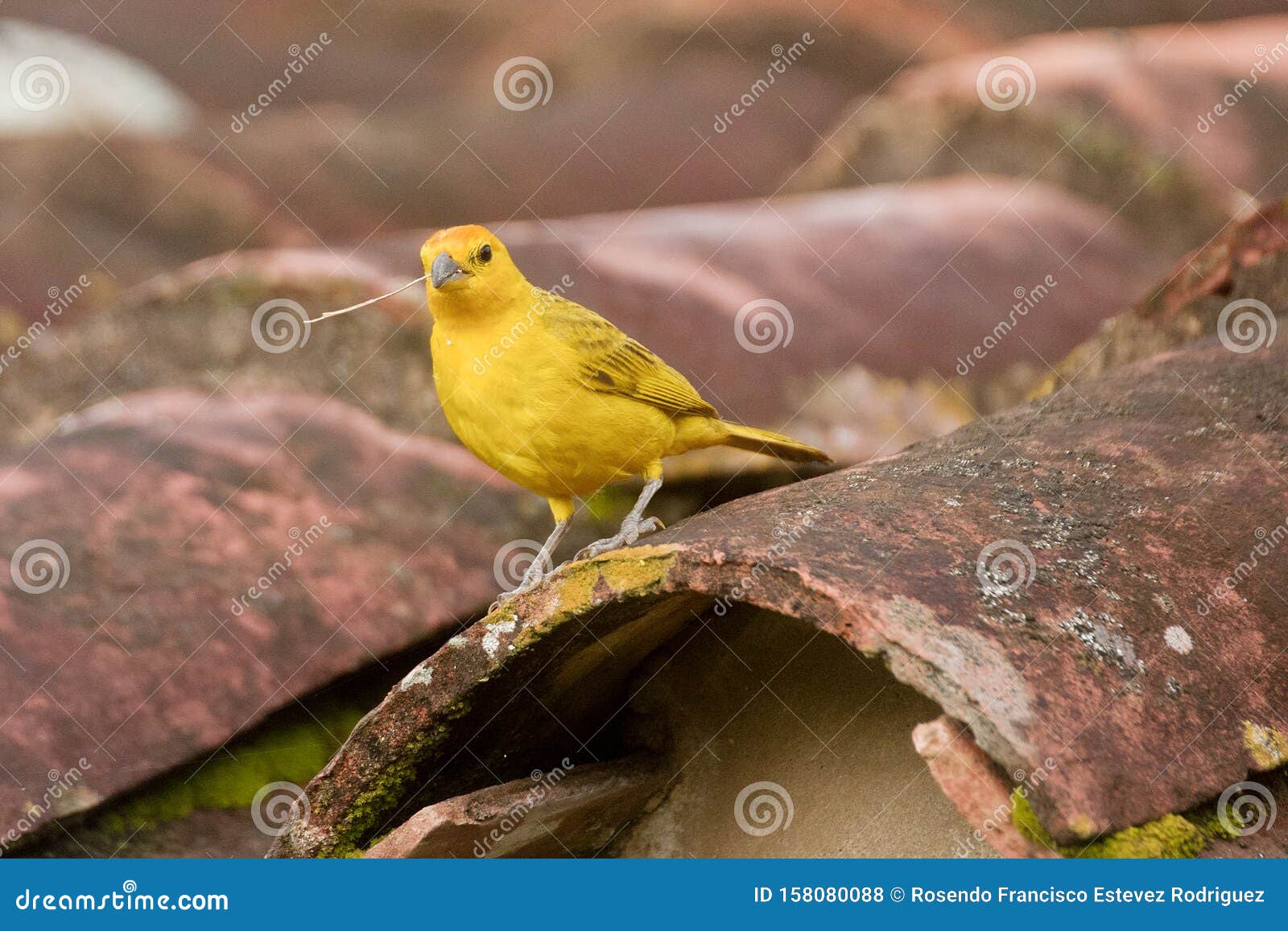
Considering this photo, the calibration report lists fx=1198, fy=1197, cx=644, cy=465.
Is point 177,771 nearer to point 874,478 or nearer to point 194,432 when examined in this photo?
point 194,432

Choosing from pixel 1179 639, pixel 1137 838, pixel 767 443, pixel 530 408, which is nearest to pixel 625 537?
pixel 530 408

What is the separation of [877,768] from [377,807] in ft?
3.65

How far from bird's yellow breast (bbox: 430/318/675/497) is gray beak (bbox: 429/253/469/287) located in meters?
0.18

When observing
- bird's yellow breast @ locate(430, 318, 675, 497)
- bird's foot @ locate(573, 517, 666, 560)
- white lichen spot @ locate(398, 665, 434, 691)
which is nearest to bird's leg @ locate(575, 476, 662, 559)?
bird's foot @ locate(573, 517, 666, 560)

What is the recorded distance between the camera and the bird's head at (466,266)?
2934 millimetres

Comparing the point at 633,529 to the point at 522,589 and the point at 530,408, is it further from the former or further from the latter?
the point at 522,589

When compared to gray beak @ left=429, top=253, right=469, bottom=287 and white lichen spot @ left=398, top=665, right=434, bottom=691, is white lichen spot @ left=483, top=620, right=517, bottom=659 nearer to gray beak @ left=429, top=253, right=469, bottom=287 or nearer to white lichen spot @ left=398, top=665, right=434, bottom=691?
white lichen spot @ left=398, top=665, right=434, bottom=691

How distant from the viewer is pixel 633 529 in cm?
301

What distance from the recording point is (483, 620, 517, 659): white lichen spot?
244 centimetres

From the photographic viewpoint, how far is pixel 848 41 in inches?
297

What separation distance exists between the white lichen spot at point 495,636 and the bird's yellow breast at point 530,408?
670 millimetres

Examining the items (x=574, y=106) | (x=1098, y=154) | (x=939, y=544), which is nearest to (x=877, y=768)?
(x=939, y=544)

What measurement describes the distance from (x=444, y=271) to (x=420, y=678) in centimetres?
101

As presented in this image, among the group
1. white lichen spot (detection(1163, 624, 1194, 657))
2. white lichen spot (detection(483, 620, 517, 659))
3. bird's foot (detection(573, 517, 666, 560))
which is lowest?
white lichen spot (detection(483, 620, 517, 659))
